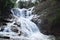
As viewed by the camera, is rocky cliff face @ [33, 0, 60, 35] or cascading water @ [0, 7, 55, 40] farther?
rocky cliff face @ [33, 0, 60, 35]

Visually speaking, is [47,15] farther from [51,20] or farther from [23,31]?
[23,31]

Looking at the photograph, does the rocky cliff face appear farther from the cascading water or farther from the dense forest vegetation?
the cascading water

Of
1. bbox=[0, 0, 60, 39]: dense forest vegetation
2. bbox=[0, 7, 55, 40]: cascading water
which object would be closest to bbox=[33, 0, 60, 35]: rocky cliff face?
bbox=[0, 0, 60, 39]: dense forest vegetation

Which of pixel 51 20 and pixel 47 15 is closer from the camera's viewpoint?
pixel 51 20

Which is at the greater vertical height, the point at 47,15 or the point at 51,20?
the point at 47,15

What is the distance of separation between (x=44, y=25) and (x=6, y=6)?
5.62 meters

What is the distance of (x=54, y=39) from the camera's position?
13469mm

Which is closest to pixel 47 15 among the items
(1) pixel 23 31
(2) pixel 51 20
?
(2) pixel 51 20

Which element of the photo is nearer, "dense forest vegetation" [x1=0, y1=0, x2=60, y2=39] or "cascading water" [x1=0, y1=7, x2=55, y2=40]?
"cascading water" [x1=0, y1=7, x2=55, y2=40]

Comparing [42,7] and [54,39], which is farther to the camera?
[42,7]

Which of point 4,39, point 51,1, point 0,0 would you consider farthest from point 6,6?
point 4,39

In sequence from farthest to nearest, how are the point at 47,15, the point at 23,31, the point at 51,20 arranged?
the point at 47,15, the point at 51,20, the point at 23,31

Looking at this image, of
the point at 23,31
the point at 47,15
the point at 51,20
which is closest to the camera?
the point at 23,31

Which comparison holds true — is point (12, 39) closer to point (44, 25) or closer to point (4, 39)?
point (4, 39)
